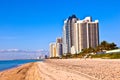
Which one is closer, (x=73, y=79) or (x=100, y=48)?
(x=73, y=79)

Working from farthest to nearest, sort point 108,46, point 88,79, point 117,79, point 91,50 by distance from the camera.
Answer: point 91,50 < point 108,46 < point 88,79 < point 117,79

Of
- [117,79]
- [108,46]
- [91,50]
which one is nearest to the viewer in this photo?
[117,79]

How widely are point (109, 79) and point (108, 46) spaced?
125m

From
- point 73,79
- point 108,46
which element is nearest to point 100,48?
point 108,46

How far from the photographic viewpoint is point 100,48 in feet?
479

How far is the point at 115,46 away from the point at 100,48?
8901mm

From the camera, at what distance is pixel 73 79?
20172 millimetres

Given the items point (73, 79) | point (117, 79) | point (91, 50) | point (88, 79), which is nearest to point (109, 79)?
point (117, 79)

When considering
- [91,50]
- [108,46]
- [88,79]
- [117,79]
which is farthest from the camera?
[91,50]

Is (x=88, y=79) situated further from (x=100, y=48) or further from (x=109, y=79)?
(x=100, y=48)

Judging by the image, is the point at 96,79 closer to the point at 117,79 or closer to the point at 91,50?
the point at 117,79

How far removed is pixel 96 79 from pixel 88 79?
38.9 inches

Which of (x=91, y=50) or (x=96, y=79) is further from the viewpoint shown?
(x=91, y=50)

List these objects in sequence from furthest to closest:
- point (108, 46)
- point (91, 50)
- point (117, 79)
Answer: point (91, 50) < point (108, 46) < point (117, 79)
